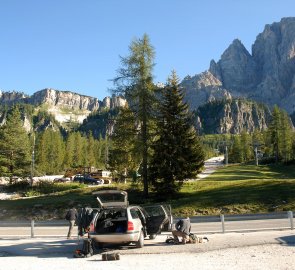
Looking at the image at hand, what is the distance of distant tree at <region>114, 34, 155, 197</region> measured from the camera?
37812mm

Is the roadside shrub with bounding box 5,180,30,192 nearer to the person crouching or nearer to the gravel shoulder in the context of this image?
the gravel shoulder

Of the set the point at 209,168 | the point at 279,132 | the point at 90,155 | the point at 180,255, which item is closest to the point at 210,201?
the point at 180,255

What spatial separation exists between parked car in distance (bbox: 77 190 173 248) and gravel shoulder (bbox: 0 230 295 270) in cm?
57

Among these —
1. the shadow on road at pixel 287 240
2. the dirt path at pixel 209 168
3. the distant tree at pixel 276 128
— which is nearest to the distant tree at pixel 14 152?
the dirt path at pixel 209 168

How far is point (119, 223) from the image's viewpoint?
52.1 feet

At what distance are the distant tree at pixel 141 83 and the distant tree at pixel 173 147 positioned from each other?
49.5 inches

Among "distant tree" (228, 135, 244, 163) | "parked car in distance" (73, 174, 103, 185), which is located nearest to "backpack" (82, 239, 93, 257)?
"parked car in distance" (73, 174, 103, 185)

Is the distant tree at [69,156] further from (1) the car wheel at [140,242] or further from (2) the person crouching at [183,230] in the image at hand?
(1) the car wheel at [140,242]

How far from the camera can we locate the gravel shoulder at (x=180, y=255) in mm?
12250

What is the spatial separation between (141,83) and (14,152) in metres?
34.6

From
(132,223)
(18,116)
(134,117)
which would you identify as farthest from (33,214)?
(18,116)

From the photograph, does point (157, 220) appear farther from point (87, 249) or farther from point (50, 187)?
point (50, 187)

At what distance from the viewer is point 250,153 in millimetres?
131875

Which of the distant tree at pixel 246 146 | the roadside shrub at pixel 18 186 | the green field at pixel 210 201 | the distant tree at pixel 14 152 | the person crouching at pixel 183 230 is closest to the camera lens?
the person crouching at pixel 183 230
